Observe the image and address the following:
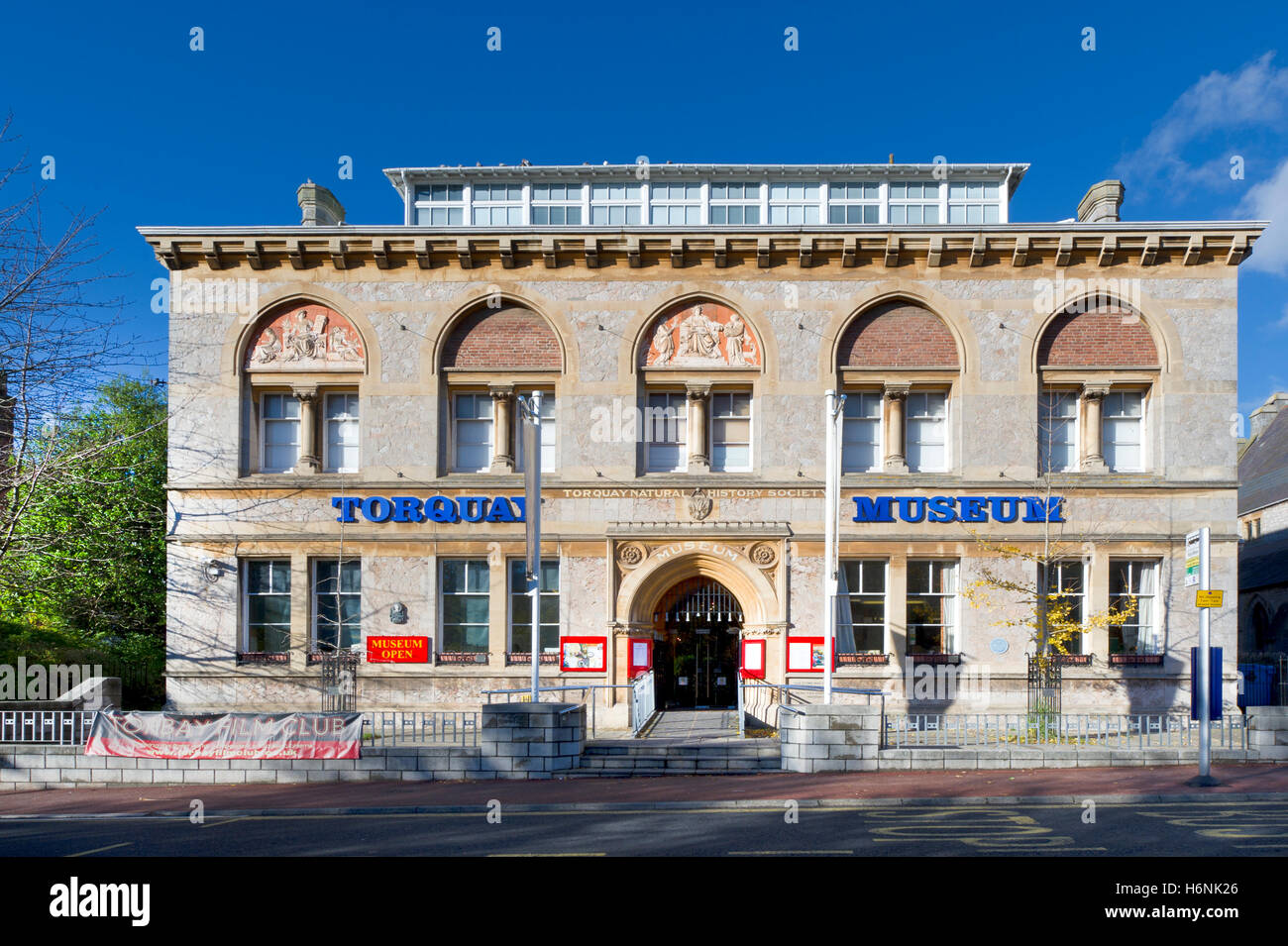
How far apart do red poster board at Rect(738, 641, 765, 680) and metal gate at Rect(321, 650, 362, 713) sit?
30.0 feet

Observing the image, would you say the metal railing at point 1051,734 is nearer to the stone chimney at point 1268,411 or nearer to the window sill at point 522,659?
the window sill at point 522,659

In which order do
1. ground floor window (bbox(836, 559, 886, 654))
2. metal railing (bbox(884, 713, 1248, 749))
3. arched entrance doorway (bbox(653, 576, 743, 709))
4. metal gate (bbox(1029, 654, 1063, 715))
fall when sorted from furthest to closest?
arched entrance doorway (bbox(653, 576, 743, 709))
ground floor window (bbox(836, 559, 886, 654))
metal gate (bbox(1029, 654, 1063, 715))
metal railing (bbox(884, 713, 1248, 749))

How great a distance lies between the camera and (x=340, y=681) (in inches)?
920

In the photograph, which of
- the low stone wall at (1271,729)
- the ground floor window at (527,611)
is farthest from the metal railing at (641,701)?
the low stone wall at (1271,729)

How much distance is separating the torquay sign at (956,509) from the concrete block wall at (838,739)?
7.06 meters

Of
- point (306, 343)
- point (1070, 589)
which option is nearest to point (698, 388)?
point (306, 343)

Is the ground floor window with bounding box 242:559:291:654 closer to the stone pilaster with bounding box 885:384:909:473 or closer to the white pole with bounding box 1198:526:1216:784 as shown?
the stone pilaster with bounding box 885:384:909:473

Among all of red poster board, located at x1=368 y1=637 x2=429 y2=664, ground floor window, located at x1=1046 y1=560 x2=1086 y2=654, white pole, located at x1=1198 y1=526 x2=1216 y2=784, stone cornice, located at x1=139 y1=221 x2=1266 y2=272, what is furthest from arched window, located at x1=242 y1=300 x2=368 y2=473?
white pole, located at x1=1198 y1=526 x2=1216 y2=784

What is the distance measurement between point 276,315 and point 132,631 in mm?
13361

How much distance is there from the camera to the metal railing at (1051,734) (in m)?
18.0

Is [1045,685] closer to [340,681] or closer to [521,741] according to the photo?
[521,741]

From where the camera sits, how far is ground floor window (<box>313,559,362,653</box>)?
937 inches

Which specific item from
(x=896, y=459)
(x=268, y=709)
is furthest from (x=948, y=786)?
(x=268, y=709)
